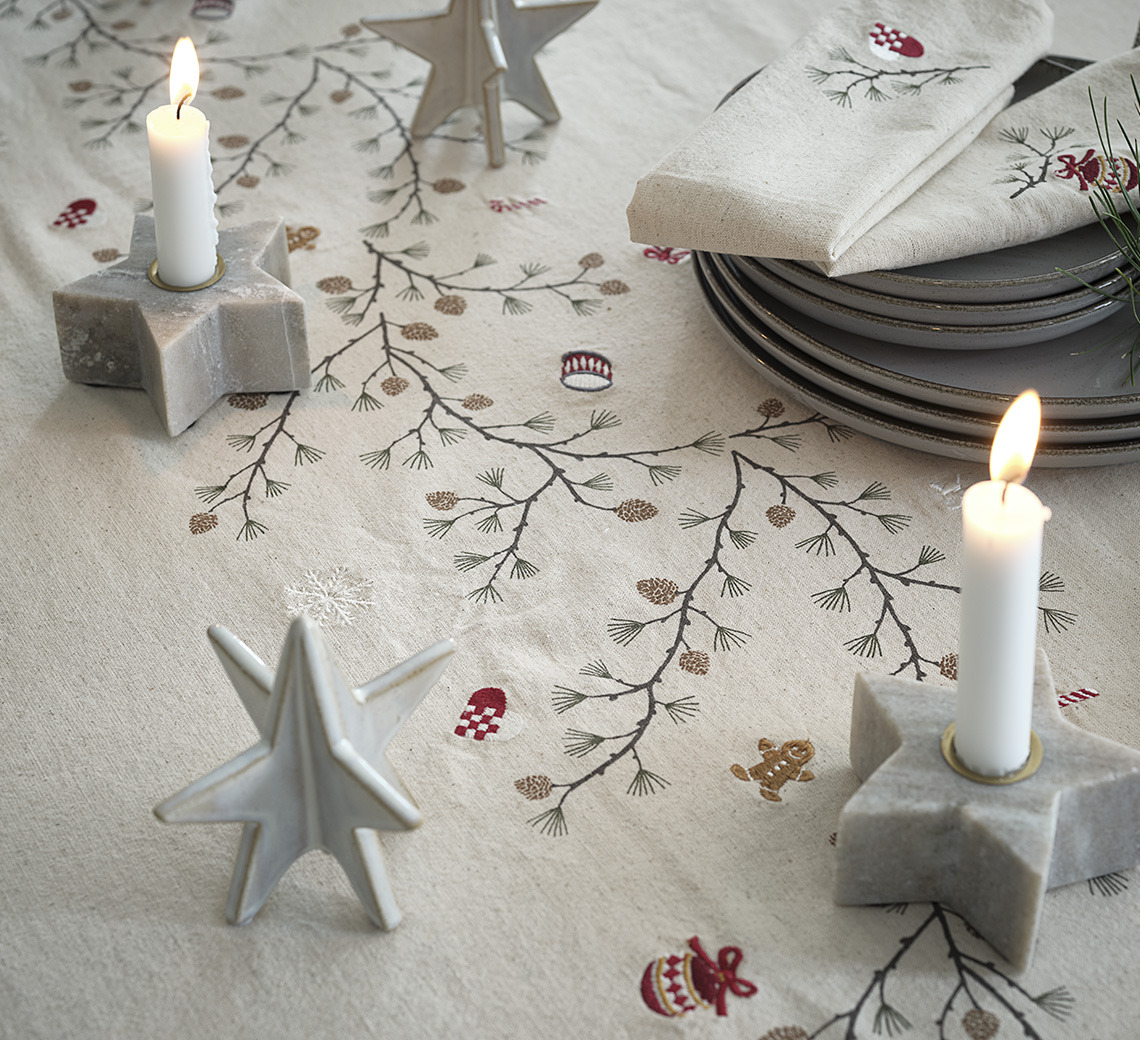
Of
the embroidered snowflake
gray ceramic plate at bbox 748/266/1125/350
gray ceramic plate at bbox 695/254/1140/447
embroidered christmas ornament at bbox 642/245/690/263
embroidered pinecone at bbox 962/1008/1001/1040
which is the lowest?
the embroidered snowflake

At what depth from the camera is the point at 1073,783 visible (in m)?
0.58

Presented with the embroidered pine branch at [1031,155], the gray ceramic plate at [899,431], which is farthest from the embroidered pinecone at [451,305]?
the embroidered pine branch at [1031,155]

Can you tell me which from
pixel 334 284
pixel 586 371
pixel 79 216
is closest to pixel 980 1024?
pixel 586 371

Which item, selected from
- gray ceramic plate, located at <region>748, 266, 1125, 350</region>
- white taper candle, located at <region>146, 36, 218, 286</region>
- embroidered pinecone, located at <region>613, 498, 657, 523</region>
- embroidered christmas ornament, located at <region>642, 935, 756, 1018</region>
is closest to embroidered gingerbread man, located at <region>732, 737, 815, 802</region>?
embroidered christmas ornament, located at <region>642, 935, 756, 1018</region>

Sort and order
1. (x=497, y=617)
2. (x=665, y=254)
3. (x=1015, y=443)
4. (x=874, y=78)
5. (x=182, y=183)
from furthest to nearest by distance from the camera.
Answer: (x=665, y=254)
(x=874, y=78)
(x=182, y=183)
(x=497, y=617)
(x=1015, y=443)

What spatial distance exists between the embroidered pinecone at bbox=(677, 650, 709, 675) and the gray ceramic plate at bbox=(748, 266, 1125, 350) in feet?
0.90

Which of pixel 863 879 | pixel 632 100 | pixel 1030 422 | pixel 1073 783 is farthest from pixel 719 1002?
pixel 632 100

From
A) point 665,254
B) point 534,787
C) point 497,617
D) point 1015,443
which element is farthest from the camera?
point 665,254

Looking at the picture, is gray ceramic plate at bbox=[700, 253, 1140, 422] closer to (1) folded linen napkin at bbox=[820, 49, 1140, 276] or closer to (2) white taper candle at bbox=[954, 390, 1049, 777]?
(1) folded linen napkin at bbox=[820, 49, 1140, 276]

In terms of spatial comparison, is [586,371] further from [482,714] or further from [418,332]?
[482,714]

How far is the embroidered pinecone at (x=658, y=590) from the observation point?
0.80 m

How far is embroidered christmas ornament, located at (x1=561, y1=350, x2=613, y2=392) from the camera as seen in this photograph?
38.7 inches

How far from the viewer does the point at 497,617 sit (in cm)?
79

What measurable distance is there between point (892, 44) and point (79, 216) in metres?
0.76
